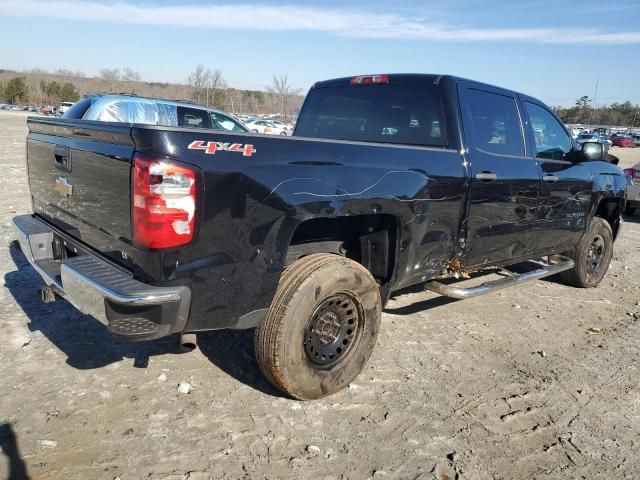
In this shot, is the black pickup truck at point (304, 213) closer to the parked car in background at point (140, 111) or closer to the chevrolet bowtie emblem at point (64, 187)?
the chevrolet bowtie emblem at point (64, 187)

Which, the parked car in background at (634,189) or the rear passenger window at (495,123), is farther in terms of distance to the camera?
the parked car in background at (634,189)

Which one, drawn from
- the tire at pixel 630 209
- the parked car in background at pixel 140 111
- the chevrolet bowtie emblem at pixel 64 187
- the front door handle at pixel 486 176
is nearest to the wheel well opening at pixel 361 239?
the front door handle at pixel 486 176

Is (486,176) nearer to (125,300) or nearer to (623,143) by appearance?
(125,300)

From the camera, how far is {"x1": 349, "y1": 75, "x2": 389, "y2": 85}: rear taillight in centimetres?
443

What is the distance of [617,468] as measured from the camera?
2.86m

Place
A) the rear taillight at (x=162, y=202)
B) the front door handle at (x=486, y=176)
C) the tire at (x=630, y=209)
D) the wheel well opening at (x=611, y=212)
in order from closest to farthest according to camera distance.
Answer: the rear taillight at (x=162, y=202)
the front door handle at (x=486, y=176)
the wheel well opening at (x=611, y=212)
the tire at (x=630, y=209)

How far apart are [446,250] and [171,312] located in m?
2.20

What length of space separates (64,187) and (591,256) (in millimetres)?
5704

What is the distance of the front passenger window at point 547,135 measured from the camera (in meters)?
4.91

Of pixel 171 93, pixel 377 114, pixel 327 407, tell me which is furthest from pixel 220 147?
pixel 171 93

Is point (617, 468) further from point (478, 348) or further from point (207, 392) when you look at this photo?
point (207, 392)

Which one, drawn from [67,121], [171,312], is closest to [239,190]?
[171,312]

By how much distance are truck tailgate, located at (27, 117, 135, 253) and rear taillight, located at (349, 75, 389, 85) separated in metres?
2.48

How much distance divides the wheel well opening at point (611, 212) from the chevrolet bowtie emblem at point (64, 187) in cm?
547
